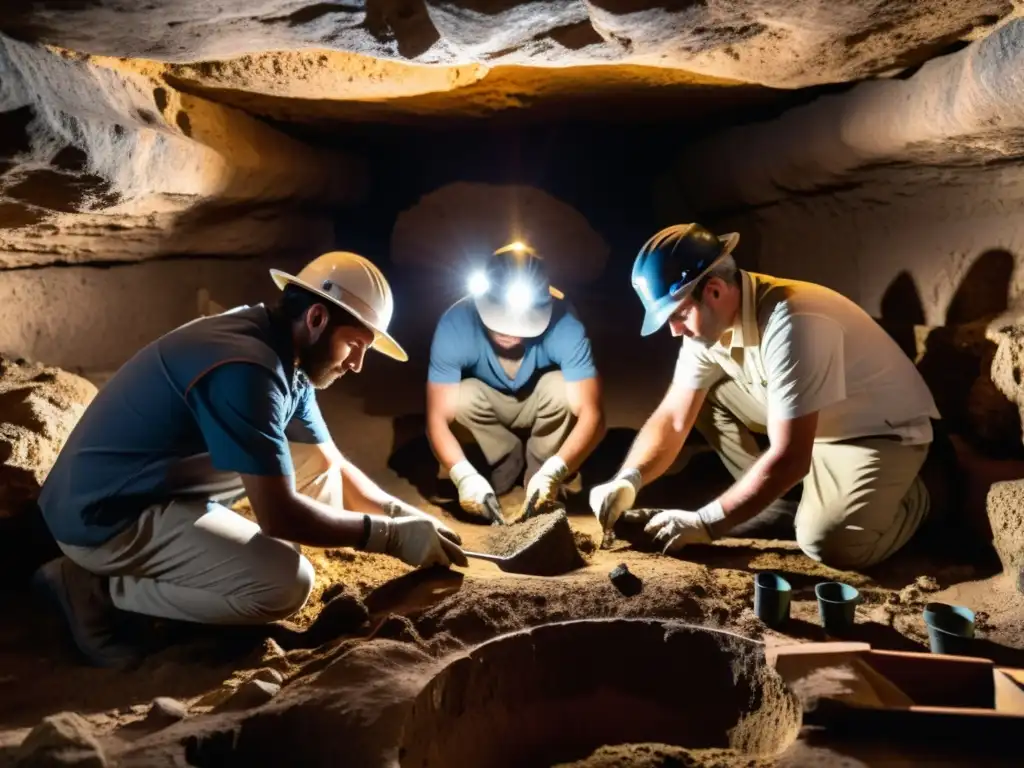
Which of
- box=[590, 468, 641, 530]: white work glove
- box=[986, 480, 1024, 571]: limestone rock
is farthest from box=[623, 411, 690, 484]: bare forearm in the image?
box=[986, 480, 1024, 571]: limestone rock

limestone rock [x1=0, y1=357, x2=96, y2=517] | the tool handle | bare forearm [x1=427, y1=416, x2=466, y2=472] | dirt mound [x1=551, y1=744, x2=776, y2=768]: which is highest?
limestone rock [x1=0, y1=357, x2=96, y2=517]

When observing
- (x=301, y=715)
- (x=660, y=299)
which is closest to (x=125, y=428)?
(x=301, y=715)

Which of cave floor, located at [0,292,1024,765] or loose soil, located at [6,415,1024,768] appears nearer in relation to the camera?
loose soil, located at [6,415,1024,768]

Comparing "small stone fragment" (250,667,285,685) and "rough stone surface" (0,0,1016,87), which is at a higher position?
"rough stone surface" (0,0,1016,87)

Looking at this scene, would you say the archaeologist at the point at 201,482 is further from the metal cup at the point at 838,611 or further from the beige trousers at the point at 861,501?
the beige trousers at the point at 861,501

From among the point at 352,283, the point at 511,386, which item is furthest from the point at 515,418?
the point at 352,283

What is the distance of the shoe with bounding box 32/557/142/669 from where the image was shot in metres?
2.71

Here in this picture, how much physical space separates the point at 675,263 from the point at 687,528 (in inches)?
42.4

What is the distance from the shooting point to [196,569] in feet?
9.20

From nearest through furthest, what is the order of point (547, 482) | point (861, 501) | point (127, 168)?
point (127, 168)
point (861, 501)
point (547, 482)

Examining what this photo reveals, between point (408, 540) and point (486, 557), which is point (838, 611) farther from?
point (408, 540)

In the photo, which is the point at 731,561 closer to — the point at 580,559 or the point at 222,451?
the point at 580,559

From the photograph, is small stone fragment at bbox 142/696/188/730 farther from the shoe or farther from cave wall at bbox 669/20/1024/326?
cave wall at bbox 669/20/1024/326

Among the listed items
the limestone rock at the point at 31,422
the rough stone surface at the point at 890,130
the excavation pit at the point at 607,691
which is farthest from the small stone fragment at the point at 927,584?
the limestone rock at the point at 31,422
